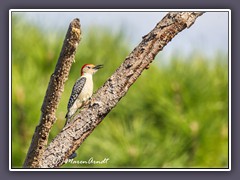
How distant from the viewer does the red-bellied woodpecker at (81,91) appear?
10.1ft

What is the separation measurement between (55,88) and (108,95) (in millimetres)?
271

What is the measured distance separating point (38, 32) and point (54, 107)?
65.2 inches

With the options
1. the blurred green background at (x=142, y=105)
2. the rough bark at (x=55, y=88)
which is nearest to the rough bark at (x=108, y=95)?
the rough bark at (x=55, y=88)

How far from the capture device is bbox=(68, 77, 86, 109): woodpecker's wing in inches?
126

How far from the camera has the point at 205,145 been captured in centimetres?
395

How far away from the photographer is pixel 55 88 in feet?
8.36

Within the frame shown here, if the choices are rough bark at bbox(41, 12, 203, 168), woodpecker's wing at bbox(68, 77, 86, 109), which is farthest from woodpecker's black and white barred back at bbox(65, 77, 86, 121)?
rough bark at bbox(41, 12, 203, 168)

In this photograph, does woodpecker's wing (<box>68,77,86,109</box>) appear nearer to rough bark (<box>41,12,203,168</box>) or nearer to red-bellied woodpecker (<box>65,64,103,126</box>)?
red-bellied woodpecker (<box>65,64,103,126</box>)

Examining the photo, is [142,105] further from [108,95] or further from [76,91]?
[108,95]

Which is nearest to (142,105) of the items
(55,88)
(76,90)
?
(76,90)

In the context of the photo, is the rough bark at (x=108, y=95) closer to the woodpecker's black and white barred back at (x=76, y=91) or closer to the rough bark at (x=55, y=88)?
the rough bark at (x=55, y=88)

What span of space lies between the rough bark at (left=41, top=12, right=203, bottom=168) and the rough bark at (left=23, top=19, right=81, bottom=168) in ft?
0.24

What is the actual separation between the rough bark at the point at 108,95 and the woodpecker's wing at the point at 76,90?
17.0 inches
